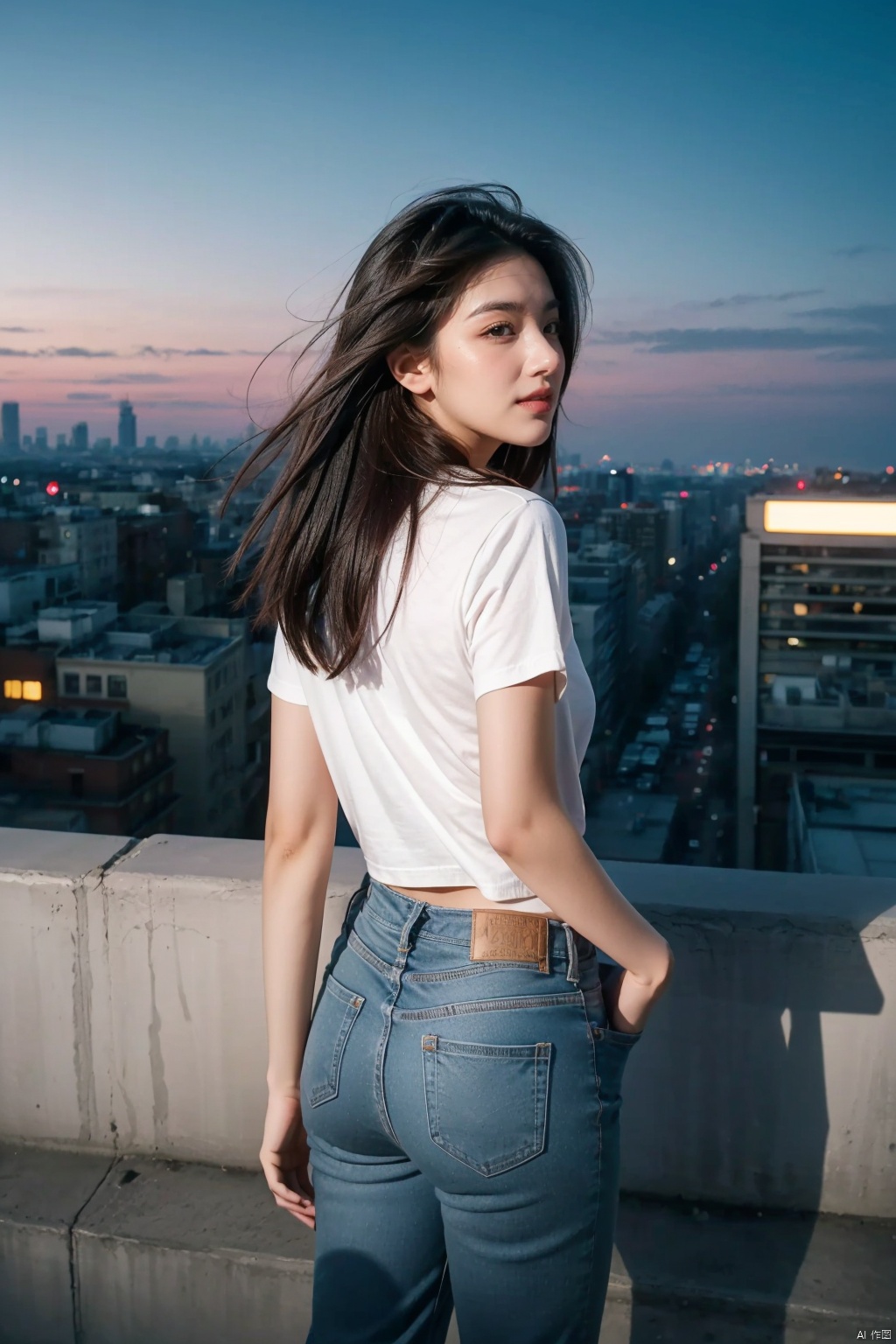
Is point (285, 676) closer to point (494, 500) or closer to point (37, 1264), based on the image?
point (494, 500)

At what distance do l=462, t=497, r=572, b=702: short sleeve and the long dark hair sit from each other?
0.22ft

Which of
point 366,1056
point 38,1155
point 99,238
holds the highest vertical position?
point 99,238

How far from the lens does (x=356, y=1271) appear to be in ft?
2.50

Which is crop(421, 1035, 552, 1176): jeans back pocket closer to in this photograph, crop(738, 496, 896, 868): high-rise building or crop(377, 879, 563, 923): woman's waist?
crop(377, 879, 563, 923): woman's waist

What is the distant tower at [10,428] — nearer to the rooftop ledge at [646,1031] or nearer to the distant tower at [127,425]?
the distant tower at [127,425]

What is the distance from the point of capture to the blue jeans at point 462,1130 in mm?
655

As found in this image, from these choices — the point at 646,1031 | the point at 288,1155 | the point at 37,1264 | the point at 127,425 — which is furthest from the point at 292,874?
the point at 127,425

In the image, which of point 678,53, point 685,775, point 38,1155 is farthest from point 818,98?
point 38,1155

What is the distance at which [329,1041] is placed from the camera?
29.4 inches

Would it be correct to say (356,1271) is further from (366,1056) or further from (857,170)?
(857,170)

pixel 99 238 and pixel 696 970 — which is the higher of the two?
pixel 99 238

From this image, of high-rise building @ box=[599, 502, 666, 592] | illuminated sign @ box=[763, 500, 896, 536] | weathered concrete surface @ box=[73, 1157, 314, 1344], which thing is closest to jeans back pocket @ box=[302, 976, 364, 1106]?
weathered concrete surface @ box=[73, 1157, 314, 1344]

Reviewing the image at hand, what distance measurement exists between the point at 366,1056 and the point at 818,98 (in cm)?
683

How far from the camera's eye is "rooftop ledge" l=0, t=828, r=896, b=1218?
1179 mm
